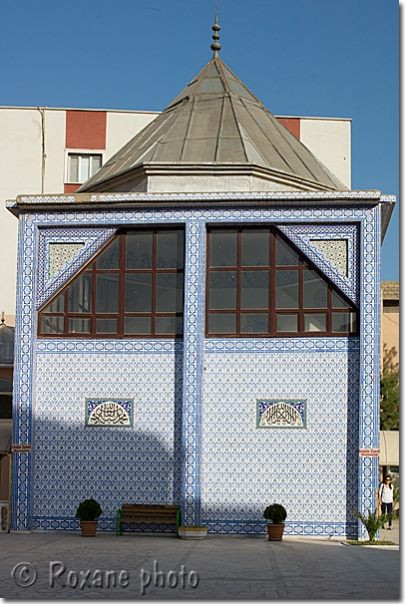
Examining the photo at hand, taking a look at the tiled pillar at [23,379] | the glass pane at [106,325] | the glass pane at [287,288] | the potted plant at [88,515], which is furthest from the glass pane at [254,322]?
the potted plant at [88,515]

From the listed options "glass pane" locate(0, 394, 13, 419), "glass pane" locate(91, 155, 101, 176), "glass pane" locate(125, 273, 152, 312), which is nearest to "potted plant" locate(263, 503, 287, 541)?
"glass pane" locate(125, 273, 152, 312)

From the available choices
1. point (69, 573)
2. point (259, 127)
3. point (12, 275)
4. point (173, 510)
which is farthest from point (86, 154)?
point (69, 573)

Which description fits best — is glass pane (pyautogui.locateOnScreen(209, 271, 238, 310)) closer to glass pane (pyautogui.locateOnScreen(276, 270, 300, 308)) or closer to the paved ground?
glass pane (pyautogui.locateOnScreen(276, 270, 300, 308))

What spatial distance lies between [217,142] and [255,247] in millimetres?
3069

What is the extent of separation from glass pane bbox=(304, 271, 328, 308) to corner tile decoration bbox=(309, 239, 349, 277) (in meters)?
0.39

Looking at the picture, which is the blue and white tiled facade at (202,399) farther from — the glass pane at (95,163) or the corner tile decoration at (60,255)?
the glass pane at (95,163)

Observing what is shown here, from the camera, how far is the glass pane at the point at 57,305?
17344mm

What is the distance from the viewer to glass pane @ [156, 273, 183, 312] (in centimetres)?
1712

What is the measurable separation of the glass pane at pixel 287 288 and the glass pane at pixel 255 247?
0.41m

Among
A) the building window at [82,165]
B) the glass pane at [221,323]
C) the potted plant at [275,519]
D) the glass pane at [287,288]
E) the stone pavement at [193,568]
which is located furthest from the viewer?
the building window at [82,165]

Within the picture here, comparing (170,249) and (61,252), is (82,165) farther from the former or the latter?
(170,249)

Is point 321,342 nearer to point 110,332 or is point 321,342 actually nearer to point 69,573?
point 110,332

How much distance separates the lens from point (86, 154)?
107 ft

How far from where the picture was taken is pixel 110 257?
56.8ft
